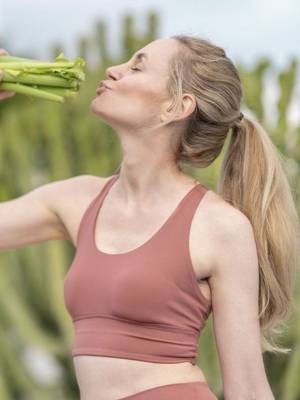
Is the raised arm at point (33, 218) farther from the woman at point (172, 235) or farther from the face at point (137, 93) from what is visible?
the face at point (137, 93)

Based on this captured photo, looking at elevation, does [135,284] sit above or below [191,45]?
below

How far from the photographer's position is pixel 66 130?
12.9 m

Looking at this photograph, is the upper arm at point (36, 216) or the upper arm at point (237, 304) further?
the upper arm at point (36, 216)

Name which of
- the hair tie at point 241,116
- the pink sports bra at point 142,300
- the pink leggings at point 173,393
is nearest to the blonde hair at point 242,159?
the hair tie at point 241,116

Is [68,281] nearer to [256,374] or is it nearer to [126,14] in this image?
[256,374]

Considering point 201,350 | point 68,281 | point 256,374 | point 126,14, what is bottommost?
point 201,350

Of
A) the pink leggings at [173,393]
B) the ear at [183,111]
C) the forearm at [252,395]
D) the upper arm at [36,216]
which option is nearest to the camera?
the pink leggings at [173,393]

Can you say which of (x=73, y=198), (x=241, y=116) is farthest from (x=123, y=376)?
(x=241, y=116)

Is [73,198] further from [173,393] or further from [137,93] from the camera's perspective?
[173,393]

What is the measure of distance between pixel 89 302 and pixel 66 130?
9478 millimetres

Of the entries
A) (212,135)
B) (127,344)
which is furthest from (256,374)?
(212,135)

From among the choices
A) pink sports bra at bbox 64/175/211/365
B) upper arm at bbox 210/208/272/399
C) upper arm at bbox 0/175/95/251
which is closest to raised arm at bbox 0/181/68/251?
upper arm at bbox 0/175/95/251

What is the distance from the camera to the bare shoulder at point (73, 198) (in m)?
3.77

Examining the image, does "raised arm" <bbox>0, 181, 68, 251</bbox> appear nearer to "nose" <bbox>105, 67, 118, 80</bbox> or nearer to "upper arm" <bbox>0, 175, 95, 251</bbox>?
"upper arm" <bbox>0, 175, 95, 251</bbox>
